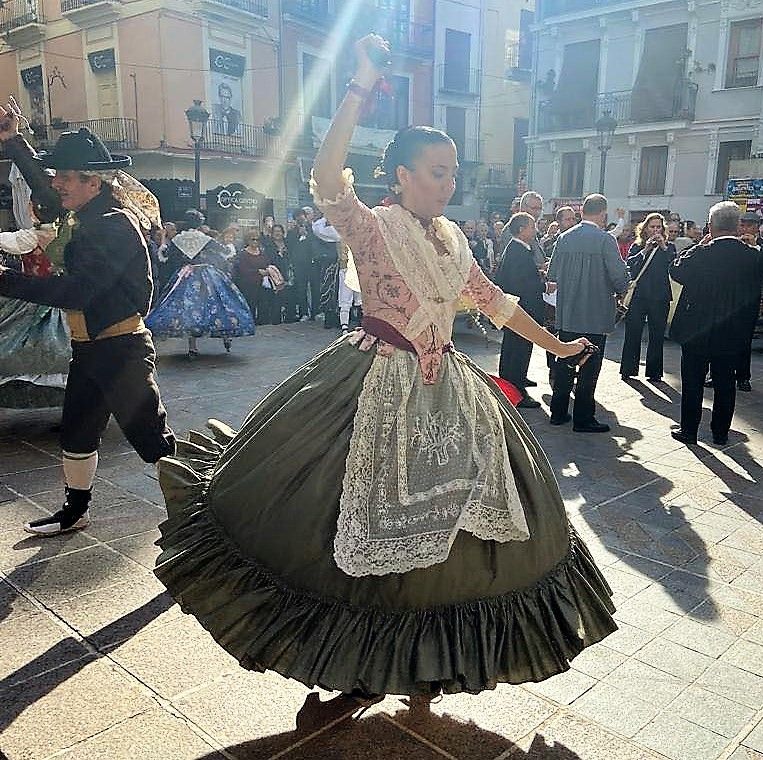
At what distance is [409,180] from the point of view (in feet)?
7.88

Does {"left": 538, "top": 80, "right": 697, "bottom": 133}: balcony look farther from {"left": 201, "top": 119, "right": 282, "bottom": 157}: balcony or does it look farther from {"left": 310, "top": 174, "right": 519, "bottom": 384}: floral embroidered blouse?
{"left": 310, "top": 174, "right": 519, "bottom": 384}: floral embroidered blouse

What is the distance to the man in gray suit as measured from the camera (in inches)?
241

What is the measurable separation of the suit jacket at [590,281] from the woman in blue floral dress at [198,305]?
13.6 feet

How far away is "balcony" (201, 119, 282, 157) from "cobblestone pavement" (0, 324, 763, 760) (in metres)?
18.4

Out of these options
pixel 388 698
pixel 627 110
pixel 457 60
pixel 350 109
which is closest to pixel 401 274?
pixel 350 109

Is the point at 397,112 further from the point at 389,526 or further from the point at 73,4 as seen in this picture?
the point at 389,526

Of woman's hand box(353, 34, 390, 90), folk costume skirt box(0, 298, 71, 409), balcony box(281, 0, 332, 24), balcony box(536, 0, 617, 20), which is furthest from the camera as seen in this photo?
balcony box(281, 0, 332, 24)

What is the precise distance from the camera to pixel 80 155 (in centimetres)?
346

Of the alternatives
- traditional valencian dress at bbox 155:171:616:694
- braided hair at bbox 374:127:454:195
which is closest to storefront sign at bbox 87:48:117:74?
braided hair at bbox 374:127:454:195

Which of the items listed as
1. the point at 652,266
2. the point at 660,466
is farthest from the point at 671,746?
the point at 652,266

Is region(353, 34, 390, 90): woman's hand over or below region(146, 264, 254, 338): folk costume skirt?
over

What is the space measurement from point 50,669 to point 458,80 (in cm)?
2986

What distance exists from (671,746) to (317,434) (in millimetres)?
1424

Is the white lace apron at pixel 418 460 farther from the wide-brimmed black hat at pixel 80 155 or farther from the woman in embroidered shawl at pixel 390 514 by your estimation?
the wide-brimmed black hat at pixel 80 155
